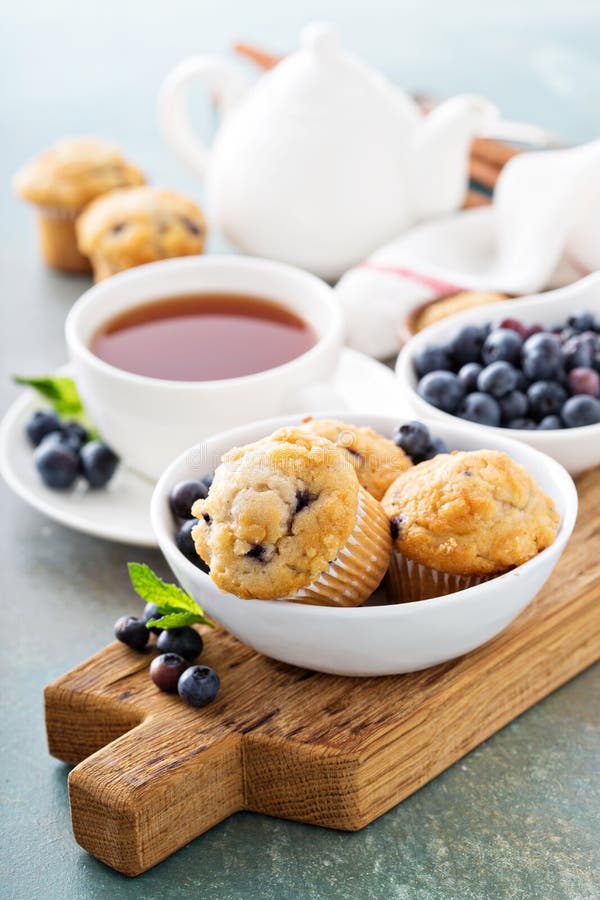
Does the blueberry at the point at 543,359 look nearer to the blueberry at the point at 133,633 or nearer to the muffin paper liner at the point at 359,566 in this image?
the muffin paper liner at the point at 359,566

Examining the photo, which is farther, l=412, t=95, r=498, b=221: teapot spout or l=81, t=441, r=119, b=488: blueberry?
l=412, t=95, r=498, b=221: teapot spout

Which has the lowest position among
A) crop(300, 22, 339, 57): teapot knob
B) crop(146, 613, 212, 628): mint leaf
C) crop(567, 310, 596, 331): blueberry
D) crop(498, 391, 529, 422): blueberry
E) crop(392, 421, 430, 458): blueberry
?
crop(146, 613, 212, 628): mint leaf

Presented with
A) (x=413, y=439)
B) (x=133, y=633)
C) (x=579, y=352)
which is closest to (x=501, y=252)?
(x=579, y=352)

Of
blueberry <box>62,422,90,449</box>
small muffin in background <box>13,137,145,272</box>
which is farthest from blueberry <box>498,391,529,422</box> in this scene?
small muffin in background <box>13,137,145,272</box>

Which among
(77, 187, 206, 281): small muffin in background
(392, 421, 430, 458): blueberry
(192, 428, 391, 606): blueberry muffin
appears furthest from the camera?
(77, 187, 206, 281): small muffin in background

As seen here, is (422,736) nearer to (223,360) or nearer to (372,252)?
(223,360)

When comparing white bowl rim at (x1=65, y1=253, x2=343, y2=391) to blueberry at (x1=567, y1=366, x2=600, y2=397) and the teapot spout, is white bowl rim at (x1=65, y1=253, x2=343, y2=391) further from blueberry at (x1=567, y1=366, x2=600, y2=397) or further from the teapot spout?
the teapot spout

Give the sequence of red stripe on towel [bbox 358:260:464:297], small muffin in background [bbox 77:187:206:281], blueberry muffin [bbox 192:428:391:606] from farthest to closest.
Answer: small muffin in background [bbox 77:187:206:281]
red stripe on towel [bbox 358:260:464:297]
blueberry muffin [bbox 192:428:391:606]

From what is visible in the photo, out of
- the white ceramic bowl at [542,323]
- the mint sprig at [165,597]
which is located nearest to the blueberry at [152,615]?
the mint sprig at [165,597]

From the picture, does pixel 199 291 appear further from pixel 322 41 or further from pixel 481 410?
pixel 322 41
